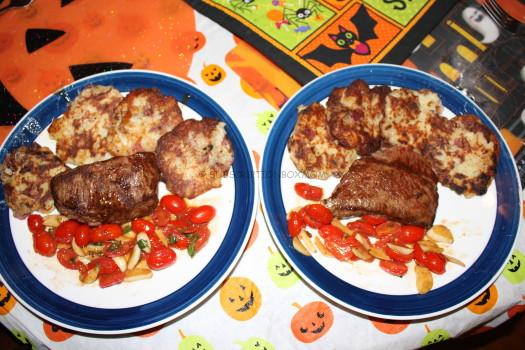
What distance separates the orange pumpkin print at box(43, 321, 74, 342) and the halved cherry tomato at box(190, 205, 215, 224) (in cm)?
103

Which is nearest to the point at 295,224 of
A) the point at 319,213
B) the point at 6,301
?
the point at 319,213

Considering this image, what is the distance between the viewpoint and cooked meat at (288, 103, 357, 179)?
102 inches

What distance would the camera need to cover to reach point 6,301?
7.98 feet

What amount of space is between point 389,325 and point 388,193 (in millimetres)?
834

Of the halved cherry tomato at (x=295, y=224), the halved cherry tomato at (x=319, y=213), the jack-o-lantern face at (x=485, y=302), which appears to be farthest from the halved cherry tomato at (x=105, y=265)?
the jack-o-lantern face at (x=485, y=302)

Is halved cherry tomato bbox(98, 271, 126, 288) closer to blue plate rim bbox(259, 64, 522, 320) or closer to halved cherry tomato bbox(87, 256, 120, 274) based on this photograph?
halved cherry tomato bbox(87, 256, 120, 274)

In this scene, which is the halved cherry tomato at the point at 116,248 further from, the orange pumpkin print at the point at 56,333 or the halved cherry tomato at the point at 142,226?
the orange pumpkin print at the point at 56,333

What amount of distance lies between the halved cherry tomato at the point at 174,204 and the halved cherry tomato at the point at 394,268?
4.38 ft

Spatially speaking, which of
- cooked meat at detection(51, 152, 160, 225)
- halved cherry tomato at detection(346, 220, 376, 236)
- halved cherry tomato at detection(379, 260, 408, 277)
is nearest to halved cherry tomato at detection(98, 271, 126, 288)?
cooked meat at detection(51, 152, 160, 225)

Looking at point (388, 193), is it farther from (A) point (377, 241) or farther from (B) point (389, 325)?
(B) point (389, 325)

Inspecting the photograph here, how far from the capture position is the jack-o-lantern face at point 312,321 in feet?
7.80

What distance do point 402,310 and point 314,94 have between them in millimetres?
1563

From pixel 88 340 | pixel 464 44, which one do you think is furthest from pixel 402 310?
pixel 464 44

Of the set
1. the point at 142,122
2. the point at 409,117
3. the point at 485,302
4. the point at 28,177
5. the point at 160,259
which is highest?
the point at 409,117
